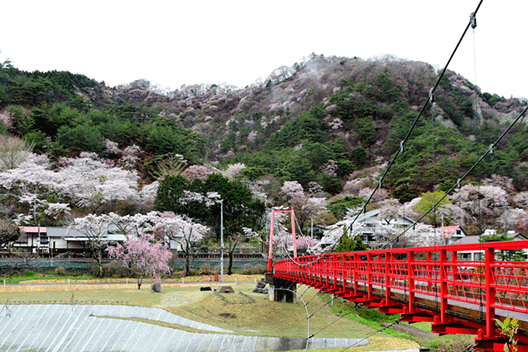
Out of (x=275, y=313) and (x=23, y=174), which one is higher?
(x=23, y=174)

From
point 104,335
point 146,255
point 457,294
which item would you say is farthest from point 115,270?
point 457,294

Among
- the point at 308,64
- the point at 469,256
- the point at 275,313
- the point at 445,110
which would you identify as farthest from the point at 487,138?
the point at 308,64

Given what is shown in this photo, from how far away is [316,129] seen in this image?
2931 inches

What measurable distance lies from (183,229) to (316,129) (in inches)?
1597

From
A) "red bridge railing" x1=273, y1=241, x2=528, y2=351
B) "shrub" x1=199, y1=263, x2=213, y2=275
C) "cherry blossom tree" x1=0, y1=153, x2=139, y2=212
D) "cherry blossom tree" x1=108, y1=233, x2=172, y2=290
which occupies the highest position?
"cherry blossom tree" x1=0, y1=153, x2=139, y2=212

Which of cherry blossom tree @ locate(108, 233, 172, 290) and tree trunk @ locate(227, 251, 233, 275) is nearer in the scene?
cherry blossom tree @ locate(108, 233, 172, 290)

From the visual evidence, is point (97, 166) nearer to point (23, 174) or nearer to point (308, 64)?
point (23, 174)

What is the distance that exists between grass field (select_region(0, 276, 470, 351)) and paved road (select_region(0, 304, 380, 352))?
708 mm

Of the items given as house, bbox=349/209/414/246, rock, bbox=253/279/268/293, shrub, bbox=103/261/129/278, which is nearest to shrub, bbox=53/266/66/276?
shrub, bbox=103/261/129/278

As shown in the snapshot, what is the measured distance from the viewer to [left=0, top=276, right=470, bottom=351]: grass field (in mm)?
20562

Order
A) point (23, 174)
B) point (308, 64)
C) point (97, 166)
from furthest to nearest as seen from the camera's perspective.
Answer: point (308, 64), point (97, 166), point (23, 174)

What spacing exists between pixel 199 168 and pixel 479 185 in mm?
A: 31485

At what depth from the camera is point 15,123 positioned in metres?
57.1

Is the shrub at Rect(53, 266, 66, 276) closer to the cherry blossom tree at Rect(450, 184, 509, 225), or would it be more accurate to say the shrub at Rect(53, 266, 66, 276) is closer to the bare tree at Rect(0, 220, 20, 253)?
the bare tree at Rect(0, 220, 20, 253)
